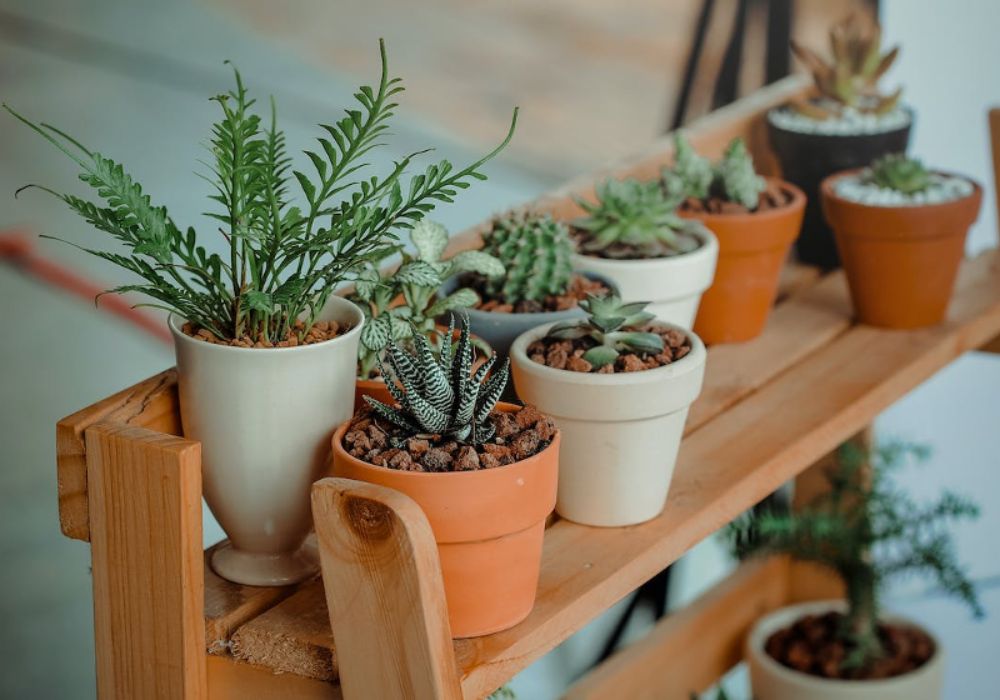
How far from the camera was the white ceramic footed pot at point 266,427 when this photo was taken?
→ 830 mm

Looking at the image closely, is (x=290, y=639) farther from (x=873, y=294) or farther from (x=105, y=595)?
(x=873, y=294)

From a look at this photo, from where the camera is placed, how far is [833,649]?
183 cm

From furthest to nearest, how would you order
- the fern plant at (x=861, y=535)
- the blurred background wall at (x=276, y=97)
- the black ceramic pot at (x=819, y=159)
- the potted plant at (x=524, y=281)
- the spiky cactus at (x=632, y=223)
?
the fern plant at (x=861, y=535), the blurred background wall at (x=276, y=97), the black ceramic pot at (x=819, y=159), the spiky cactus at (x=632, y=223), the potted plant at (x=524, y=281)

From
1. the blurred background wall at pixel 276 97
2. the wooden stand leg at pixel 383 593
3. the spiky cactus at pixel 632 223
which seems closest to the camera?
the wooden stand leg at pixel 383 593

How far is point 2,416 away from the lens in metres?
1.76

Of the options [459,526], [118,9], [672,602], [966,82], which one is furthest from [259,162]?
[966,82]

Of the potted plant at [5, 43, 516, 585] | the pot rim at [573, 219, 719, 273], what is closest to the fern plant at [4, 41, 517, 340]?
the potted plant at [5, 43, 516, 585]

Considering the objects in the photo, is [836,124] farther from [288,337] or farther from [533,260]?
[288,337]

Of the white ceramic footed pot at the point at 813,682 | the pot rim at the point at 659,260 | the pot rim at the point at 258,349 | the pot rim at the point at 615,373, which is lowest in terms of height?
the white ceramic footed pot at the point at 813,682

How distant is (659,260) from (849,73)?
56 cm

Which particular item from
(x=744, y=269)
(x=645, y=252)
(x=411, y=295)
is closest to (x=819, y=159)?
(x=744, y=269)

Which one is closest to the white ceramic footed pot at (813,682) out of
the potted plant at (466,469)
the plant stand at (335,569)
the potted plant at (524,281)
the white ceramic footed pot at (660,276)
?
the plant stand at (335,569)

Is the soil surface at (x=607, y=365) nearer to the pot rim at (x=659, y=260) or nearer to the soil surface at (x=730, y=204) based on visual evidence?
the pot rim at (x=659, y=260)

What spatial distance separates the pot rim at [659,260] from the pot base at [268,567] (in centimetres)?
39
